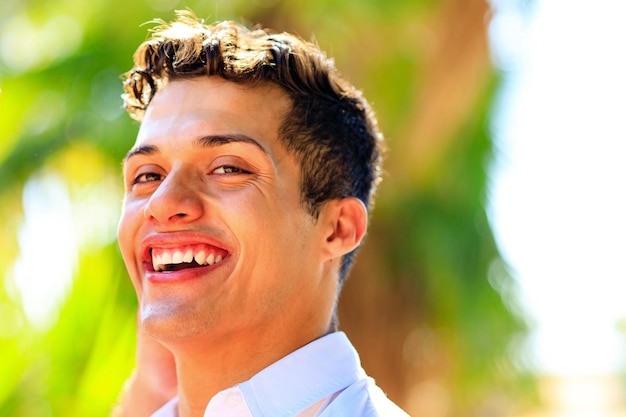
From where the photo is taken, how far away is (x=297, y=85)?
2811mm

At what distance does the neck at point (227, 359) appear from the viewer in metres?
2.54

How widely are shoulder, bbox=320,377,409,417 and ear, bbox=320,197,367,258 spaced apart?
0.43 m

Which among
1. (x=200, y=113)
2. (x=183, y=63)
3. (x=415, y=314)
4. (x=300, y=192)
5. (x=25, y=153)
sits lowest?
(x=300, y=192)

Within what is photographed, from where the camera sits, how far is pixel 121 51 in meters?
6.53

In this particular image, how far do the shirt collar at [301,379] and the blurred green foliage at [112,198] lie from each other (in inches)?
105

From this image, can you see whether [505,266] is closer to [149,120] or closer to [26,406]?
[26,406]

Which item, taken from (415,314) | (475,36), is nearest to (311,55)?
(475,36)

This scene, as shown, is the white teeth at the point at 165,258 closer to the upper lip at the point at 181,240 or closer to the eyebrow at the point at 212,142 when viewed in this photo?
the upper lip at the point at 181,240

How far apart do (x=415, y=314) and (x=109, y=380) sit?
2.66m

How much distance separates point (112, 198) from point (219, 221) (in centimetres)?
353

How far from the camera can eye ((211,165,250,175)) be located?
8.55ft

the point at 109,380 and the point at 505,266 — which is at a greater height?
the point at 505,266

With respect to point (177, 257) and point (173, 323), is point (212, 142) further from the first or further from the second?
point (173, 323)

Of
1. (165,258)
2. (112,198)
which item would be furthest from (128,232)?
(112,198)
